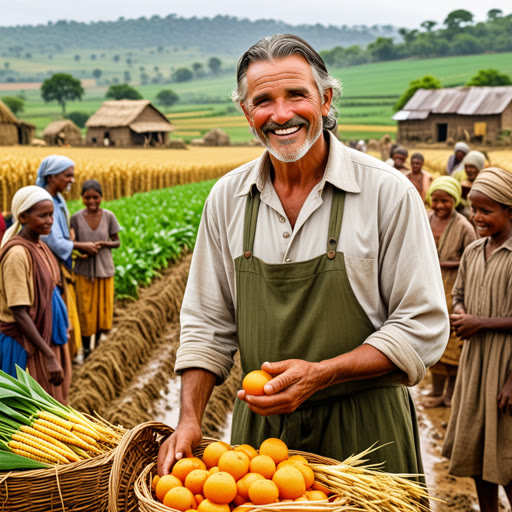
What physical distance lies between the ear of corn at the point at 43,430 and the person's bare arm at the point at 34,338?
5.38 ft

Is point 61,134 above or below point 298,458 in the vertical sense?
below

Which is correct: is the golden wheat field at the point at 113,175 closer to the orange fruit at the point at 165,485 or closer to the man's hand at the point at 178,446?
the man's hand at the point at 178,446

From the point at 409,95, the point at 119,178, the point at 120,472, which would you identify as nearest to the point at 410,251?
the point at 120,472

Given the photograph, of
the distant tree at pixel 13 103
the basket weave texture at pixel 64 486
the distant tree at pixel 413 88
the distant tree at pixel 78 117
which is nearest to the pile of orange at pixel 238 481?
the basket weave texture at pixel 64 486

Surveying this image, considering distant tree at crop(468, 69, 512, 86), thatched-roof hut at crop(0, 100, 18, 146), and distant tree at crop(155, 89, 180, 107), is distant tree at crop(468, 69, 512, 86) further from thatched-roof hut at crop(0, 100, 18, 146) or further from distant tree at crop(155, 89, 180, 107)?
distant tree at crop(155, 89, 180, 107)

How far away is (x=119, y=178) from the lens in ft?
74.0

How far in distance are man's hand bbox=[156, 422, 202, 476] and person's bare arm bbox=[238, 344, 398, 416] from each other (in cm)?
26

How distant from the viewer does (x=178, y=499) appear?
177cm

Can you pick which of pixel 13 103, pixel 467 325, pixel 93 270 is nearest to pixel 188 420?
pixel 467 325

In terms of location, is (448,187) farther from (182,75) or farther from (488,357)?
(182,75)

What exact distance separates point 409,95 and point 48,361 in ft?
237

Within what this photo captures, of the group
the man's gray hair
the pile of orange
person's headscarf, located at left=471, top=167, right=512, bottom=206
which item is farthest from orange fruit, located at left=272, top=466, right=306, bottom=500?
person's headscarf, located at left=471, top=167, right=512, bottom=206

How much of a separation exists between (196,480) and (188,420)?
339 millimetres

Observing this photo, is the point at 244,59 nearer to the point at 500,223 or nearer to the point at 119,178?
the point at 500,223
